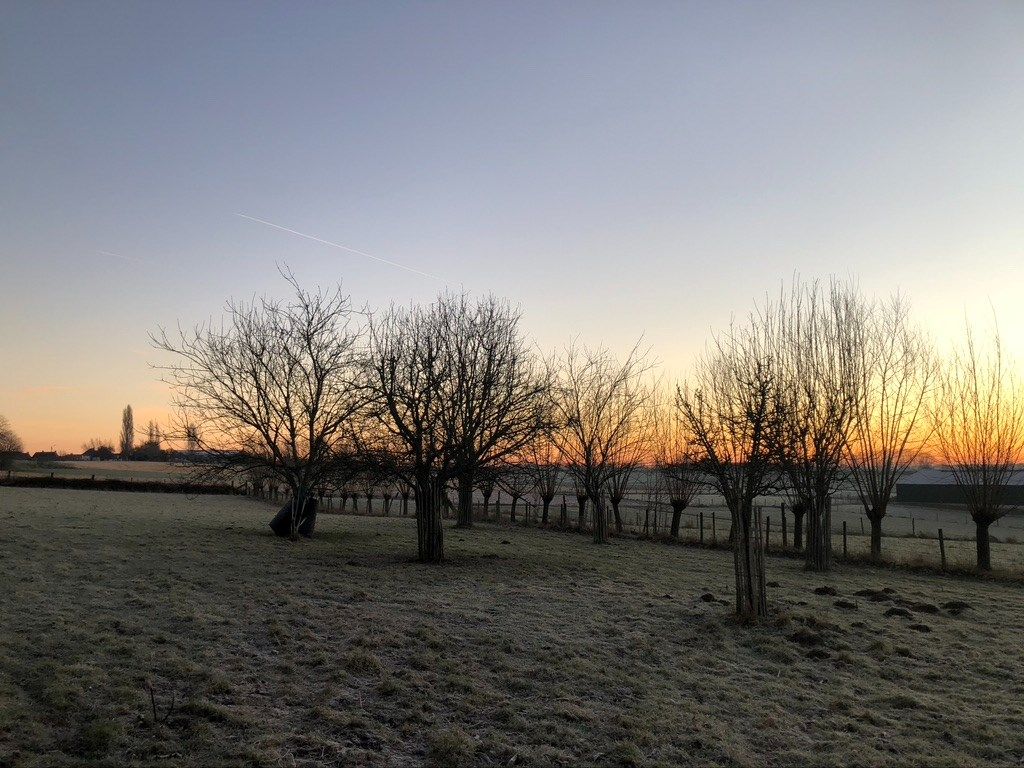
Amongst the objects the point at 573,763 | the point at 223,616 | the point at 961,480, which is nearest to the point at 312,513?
the point at 223,616

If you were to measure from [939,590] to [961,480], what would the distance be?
6.06 m

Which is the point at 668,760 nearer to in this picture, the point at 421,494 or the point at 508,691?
→ the point at 508,691

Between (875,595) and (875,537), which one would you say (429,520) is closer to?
(875,595)

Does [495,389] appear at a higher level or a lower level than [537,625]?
higher

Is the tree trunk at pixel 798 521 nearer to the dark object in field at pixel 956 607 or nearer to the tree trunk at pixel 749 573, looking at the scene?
the dark object in field at pixel 956 607

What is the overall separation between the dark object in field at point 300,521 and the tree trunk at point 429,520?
668 centimetres

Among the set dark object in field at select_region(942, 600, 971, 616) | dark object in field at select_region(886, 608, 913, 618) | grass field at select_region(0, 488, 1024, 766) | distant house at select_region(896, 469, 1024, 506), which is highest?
grass field at select_region(0, 488, 1024, 766)

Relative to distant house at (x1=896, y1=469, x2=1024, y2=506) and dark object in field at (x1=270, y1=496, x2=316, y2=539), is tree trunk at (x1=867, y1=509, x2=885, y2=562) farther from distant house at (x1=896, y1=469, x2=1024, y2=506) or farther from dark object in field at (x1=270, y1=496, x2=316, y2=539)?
distant house at (x1=896, y1=469, x2=1024, y2=506)

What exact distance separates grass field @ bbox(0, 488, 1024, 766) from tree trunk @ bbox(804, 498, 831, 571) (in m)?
3.76

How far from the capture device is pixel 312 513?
2119 cm

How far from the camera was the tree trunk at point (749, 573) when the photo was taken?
32.1ft

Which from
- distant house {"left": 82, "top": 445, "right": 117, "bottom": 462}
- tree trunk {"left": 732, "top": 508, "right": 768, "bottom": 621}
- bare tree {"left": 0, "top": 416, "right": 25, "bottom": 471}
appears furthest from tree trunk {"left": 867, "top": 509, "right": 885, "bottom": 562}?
distant house {"left": 82, "top": 445, "right": 117, "bottom": 462}

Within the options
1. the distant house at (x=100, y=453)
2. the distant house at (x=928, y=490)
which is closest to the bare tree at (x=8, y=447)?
the distant house at (x=100, y=453)

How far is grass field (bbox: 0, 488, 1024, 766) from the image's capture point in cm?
531
